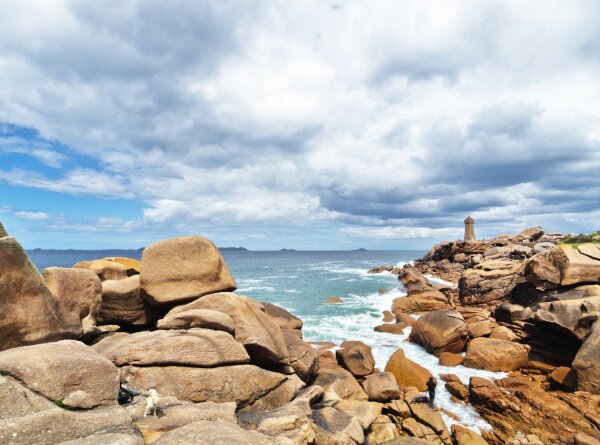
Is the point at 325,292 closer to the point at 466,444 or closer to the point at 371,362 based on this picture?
the point at 371,362

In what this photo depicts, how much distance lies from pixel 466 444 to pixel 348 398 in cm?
447

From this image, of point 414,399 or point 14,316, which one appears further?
point 414,399

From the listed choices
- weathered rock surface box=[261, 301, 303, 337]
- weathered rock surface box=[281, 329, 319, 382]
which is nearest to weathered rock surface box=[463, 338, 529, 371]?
→ weathered rock surface box=[281, 329, 319, 382]

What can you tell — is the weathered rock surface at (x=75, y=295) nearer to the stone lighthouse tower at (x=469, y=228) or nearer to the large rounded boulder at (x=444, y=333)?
the large rounded boulder at (x=444, y=333)

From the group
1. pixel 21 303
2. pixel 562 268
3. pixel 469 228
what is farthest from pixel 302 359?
pixel 469 228

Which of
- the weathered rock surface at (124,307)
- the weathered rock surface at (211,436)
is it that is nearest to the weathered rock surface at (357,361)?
the weathered rock surface at (124,307)

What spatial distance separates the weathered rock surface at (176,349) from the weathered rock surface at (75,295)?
1.40 m

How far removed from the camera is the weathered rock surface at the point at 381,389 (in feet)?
47.2

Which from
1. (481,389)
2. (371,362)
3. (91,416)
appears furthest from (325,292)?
(91,416)

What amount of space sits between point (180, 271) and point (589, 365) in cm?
1690

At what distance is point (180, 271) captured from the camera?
13.8 m

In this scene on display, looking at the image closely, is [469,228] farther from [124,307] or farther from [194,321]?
[194,321]

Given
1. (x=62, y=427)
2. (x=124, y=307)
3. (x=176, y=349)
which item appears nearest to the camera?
(x=62, y=427)

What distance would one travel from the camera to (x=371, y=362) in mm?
17375
